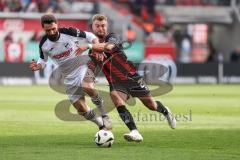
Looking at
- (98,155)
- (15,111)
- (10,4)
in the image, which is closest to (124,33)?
(10,4)

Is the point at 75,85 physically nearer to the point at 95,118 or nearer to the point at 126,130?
the point at 95,118

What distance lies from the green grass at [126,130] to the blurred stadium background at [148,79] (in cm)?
2

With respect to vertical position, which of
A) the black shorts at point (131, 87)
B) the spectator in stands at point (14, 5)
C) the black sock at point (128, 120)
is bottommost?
the spectator in stands at point (14, 5)

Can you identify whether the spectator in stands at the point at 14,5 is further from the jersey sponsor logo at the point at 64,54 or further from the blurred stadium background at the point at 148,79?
the jersey sponsor logo at the point at 64,54

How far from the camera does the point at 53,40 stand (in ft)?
44.0

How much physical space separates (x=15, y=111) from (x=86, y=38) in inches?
342

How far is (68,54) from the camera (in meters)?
13.6

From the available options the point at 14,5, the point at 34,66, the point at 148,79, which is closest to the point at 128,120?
the point at 34,66

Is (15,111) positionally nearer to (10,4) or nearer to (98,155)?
(98,155)

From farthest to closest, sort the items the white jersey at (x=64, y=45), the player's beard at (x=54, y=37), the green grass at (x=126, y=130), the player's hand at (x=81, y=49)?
the white jersey at (x=64, y=45) < the player's beard at (x=54, y=37) < the player's hand at (x=81, y=49) < the green grass at (x=126, y=130)

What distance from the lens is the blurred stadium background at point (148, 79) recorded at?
12828mm

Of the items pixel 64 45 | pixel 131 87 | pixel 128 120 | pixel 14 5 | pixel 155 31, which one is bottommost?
pixel 155 31

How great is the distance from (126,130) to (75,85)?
10.2 ft

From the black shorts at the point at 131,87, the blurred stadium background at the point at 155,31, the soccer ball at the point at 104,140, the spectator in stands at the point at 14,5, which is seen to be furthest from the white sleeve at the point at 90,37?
the spectator in stands at the point at 14,5
